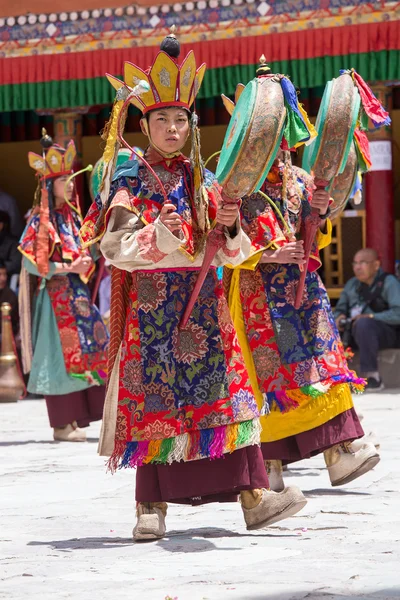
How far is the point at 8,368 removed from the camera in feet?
34.6

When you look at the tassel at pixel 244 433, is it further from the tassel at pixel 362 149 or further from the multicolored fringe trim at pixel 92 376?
the multicolored fringe trim at pixel 92 376

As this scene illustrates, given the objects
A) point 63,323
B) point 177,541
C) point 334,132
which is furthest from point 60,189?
point 177,541

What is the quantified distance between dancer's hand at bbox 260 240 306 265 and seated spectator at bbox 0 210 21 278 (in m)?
6.98

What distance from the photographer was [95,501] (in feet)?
16.8

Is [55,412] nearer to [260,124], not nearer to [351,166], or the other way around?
[351,166]

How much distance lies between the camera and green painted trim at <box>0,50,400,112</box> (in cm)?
1028

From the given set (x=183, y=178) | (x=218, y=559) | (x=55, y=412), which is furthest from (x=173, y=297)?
(x=55, y=412)

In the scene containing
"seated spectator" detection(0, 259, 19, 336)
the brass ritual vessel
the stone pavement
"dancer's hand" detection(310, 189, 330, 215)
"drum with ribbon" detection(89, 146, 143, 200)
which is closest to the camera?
the stone pavement

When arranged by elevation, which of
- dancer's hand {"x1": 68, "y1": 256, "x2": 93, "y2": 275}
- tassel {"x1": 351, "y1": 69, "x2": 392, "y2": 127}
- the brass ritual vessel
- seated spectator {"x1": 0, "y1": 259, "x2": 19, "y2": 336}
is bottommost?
the brass ritual vessel

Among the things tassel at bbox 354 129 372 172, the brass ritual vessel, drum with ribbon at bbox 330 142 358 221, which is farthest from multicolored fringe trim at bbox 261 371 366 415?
the brass ritual vessel

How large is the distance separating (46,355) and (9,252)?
4.36 metres

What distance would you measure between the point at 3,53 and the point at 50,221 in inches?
163

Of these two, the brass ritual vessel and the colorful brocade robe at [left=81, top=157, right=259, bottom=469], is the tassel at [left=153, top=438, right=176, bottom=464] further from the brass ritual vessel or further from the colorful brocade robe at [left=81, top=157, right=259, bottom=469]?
the brass ritual vessel

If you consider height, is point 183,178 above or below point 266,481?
above
